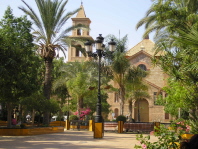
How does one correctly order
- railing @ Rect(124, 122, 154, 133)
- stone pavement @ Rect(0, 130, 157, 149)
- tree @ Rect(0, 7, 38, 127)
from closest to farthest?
stone pavement @ Rect(0, 130, 157, 149), tree @ Rect(0, 7, 38, 127), railing @ Rect(124, 122, 154, 133)

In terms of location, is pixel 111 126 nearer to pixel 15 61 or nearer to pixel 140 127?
pixel 140 127

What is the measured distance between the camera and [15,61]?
16312 mm

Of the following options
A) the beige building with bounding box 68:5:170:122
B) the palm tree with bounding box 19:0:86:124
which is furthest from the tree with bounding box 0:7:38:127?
the beige building with bounding box 68:5:170:122

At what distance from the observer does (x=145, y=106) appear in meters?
44.9

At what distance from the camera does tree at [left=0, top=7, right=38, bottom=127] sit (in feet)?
53.3

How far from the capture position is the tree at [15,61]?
53.3 feet

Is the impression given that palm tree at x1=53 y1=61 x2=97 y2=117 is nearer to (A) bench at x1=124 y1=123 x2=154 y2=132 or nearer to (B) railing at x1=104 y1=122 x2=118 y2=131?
(B) railing at x1=104 y1=122 x2=118 y2=131

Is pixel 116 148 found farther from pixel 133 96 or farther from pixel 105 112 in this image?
pixel 105 112

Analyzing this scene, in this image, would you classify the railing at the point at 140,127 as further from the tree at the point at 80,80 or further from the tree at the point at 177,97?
the tree at the point at 80,80

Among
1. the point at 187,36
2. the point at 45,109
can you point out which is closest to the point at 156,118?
the point at 45,109

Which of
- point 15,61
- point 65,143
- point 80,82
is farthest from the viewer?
point 80,82

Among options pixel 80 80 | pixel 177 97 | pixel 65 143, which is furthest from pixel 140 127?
pixel 65 143

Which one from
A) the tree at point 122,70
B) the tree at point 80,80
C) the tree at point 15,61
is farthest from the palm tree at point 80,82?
the tree at point 15,61

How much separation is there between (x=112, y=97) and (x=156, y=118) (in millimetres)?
6821
